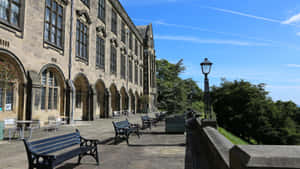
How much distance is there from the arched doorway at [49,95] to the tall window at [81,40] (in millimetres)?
3067

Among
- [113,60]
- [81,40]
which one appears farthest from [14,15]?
[113,60]

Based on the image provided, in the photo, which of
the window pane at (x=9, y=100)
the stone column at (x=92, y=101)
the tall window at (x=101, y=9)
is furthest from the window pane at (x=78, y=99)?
the tall window at (x=101, y=9)

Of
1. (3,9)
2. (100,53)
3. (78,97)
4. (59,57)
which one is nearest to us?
(3,9)

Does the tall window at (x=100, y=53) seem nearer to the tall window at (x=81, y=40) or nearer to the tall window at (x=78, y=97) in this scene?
the tall window at (x=81, y=40)

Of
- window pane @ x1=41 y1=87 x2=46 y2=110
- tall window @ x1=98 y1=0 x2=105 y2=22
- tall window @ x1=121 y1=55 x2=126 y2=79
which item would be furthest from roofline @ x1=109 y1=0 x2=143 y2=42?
window pane @ x1=41 y1=87 x2=46 y2=110

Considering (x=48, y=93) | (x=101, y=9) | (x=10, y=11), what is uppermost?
(x=101, y=9)

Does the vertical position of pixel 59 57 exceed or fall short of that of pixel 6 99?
it exceeds it

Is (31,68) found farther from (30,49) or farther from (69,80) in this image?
(69,80)

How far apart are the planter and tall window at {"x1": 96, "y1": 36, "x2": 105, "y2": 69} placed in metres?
11.9

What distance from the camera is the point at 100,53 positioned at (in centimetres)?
2112

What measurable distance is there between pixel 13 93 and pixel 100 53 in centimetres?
1119

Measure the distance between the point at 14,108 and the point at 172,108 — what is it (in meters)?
9.50

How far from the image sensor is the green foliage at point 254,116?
3506cm

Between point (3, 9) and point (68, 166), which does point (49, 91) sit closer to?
point (3, 9)
